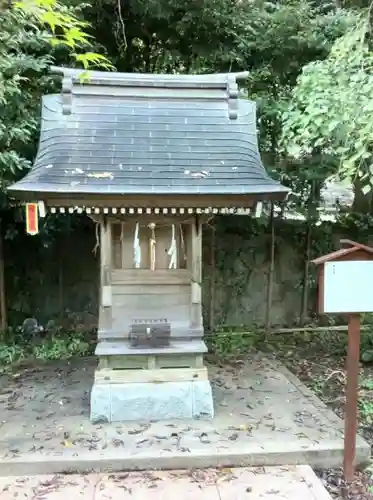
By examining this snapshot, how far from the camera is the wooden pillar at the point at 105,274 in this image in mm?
4348

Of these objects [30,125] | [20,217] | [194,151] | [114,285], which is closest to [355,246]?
[194,151]

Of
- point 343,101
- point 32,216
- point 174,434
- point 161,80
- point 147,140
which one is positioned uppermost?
point 161,80

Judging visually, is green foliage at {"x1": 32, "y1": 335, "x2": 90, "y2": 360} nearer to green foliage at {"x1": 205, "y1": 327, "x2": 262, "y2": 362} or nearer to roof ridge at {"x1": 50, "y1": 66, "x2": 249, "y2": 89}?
green foliage at {"x1": 205, "y1": 327, "x2": 262, "y2": 362}

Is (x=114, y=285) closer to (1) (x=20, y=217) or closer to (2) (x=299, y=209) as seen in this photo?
(1) (x=20, y=217)

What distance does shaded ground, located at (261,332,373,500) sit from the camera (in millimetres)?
3662

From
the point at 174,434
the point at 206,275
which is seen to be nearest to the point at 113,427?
the point at 174,434

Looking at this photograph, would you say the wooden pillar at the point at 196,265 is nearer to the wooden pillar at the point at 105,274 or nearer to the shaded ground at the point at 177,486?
the wooden pillar at the point at 105,274

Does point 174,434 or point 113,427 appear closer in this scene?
point 174,434

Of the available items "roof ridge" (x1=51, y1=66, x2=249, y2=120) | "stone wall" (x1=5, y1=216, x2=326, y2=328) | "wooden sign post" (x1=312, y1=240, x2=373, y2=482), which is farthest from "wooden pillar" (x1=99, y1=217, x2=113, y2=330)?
"stone wall" (x1=5, y1=216, x2=326, y2=328)

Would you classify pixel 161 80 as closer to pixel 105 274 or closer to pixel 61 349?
pixel 105 274

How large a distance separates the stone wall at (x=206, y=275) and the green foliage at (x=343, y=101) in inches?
107

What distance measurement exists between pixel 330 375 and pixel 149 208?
300 cm

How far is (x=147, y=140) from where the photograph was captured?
4.53 meters

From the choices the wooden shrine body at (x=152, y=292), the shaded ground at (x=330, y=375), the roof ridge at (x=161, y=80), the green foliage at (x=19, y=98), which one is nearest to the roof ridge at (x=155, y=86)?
the roof ridge at (x=161, y=80)
